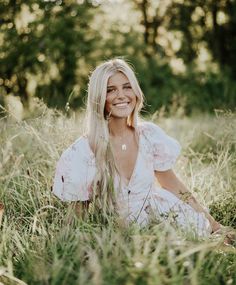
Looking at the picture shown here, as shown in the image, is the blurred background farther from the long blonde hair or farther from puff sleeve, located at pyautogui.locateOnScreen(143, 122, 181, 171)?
the long blonde hair

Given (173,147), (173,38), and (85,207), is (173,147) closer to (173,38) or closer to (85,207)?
(85,207)

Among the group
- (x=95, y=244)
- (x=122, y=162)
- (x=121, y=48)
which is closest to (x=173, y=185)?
(x=122, y=162)

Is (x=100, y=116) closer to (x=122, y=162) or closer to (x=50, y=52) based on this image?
(x=122, y=162)

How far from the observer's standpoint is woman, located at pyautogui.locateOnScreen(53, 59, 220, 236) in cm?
323

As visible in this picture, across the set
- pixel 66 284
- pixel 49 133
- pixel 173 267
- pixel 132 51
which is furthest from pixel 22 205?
pixel 132 51

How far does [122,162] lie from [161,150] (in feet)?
0.94

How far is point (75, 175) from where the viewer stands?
10.6ft

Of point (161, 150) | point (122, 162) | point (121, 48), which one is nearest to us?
point (122, 162)

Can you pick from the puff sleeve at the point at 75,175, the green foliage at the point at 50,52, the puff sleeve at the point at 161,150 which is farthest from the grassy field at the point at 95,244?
the green foliage at the point at 50,52

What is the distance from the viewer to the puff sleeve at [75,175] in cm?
324

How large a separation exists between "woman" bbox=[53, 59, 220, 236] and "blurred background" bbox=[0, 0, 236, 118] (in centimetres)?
377

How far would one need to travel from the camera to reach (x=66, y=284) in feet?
7.29

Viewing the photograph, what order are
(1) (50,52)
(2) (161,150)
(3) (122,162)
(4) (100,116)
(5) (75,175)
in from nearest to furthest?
(5) (75,175), (4) (100,116), (3) (122,162), (2) (161,150), (1) (50,52)

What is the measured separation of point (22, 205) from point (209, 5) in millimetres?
14900
